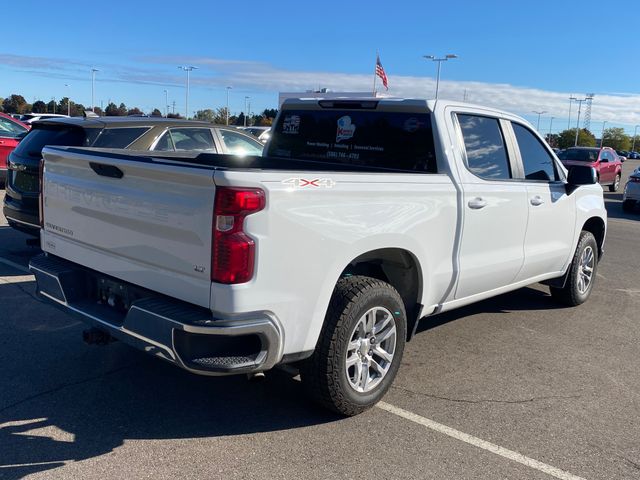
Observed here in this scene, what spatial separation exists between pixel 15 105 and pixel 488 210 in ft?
270

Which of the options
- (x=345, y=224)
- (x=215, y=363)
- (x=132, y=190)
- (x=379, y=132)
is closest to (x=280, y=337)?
(x=215, y=363)

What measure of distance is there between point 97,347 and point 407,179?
2.79 meters

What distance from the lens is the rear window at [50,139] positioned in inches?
274

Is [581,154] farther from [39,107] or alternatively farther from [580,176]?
[39,107]

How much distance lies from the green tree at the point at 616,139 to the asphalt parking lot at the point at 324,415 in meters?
119

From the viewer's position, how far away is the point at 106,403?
12.9 ft

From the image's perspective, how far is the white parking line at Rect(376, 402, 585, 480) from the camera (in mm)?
3350

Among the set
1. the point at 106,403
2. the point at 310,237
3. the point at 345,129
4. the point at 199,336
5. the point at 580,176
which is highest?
the point at 345,129

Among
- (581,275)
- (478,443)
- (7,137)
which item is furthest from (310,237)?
(7,137)

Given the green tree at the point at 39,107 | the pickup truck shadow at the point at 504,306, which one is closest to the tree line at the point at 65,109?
the green tree at the point at 39,107

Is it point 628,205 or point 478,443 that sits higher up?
point 628,205

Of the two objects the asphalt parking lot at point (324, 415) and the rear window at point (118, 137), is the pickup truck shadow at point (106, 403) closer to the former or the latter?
the asphalt parking lot at point (324, 415)

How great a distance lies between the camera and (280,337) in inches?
128

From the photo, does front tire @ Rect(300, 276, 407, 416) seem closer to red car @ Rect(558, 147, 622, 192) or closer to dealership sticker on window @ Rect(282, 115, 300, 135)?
dealership sticker on window @ Rect(282, 115, 300, 135)
